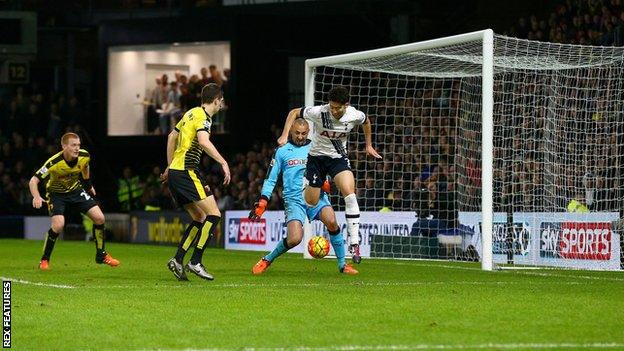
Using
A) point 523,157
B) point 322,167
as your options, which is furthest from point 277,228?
point 322,167

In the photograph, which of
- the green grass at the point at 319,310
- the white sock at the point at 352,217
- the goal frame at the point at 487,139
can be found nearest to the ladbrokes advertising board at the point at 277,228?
the goal frame at the point at 487,139

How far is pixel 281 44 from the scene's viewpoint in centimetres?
3497

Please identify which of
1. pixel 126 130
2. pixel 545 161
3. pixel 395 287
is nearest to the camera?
pixel 395 287

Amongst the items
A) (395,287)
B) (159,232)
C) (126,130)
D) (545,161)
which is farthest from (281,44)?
(395,287)

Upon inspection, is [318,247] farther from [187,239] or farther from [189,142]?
[189,142]

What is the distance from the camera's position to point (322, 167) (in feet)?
51.0

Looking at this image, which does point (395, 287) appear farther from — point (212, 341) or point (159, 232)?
point (159, 232)

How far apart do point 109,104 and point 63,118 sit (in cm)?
140

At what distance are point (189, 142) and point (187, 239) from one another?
44.1 inches

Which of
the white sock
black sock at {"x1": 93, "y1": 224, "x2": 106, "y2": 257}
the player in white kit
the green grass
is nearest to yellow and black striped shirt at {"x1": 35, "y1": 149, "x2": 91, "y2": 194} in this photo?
black sock at {"x1": 93, "y1": 224, "x2": 106, "y2": 257}

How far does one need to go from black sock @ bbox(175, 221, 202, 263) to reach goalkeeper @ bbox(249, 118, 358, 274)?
3.14 feet

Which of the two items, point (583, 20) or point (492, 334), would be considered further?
point (583, 20)

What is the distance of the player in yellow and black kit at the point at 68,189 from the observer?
53.6 feet

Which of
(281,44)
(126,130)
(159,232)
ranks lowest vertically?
(159,232)
